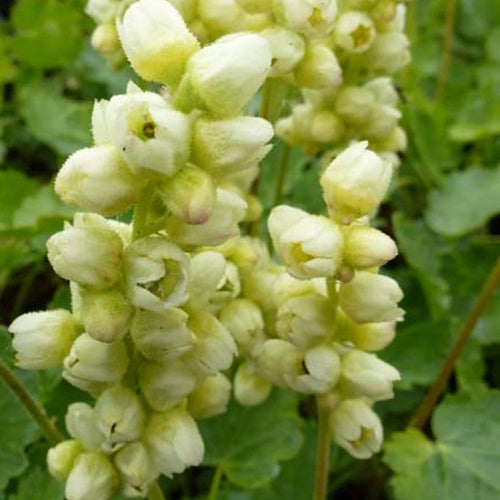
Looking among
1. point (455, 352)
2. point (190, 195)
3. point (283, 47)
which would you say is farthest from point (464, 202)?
point (190, 195)

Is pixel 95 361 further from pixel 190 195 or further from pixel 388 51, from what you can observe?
pixel 388 51

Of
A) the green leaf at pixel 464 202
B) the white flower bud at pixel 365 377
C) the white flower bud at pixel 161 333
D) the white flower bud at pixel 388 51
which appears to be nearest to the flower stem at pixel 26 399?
the white flower bud at pixel 161 333

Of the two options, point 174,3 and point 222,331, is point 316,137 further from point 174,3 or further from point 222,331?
point 222,331

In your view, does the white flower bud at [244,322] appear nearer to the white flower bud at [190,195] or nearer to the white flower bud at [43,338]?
the white flower bud at [43,338]

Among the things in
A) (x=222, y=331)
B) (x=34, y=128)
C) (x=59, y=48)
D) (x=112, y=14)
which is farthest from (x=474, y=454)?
(x=59, y=48)

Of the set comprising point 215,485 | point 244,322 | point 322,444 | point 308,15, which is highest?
point 308,15

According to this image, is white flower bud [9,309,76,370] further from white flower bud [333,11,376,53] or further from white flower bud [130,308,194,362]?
white flower bud [333,11,376,53]

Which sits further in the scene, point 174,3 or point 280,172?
point 280,172
